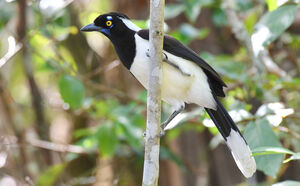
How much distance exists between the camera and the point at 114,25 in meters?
3.05

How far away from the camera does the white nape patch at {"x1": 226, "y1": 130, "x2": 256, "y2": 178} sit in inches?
114

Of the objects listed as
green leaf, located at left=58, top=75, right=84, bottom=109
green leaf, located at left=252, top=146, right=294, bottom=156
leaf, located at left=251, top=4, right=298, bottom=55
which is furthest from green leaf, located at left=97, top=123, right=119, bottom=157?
green leaf, located at left=252, top=146, right=294, bottom=156

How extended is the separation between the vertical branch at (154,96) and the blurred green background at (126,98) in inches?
22.4

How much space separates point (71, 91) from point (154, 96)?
1.19 meters

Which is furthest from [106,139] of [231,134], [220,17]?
[220,17]

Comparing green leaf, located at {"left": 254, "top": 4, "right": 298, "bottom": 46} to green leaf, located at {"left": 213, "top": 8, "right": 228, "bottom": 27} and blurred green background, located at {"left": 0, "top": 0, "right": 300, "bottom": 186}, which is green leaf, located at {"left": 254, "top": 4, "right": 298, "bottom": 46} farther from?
green leaf, located at {"left": 213, "top": 8, "right": 228, "bottom": 27}

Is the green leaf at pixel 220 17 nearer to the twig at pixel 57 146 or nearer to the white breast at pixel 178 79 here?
the white breast at pixel 178 79

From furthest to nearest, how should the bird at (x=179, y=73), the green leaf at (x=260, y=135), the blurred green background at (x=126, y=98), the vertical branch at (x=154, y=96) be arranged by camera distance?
the blurred green background at (x=126, y=98)
the bird at (x=179, y=73)
the green leaf at (x=260, y=135)
the vertical branch at (x=154, y=96)

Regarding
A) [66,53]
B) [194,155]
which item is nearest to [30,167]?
[66,53]

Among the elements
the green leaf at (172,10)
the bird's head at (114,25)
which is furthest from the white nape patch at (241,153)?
the green leaf at (172,10)

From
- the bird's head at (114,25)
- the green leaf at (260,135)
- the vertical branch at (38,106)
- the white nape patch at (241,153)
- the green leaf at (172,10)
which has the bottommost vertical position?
the white nape patch at (241,153)

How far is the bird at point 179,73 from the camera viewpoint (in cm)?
288

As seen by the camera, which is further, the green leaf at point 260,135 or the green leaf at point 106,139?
the green leaf at point 106,139

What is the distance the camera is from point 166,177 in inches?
203
